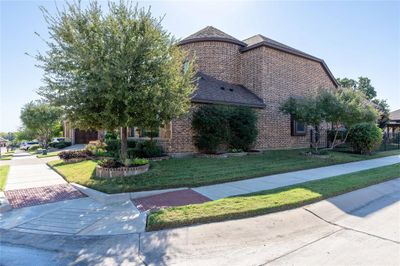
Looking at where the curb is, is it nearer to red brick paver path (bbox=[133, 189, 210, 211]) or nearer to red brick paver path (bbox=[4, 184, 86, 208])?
red brick paver path (bbox=[4, 184, 86, 208])

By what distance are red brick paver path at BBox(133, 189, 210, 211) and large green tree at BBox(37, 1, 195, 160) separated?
2.77 metres

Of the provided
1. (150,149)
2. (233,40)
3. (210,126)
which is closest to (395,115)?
(233,40)

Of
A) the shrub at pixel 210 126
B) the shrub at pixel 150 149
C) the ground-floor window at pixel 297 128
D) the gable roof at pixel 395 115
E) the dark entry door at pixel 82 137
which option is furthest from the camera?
the gable roof at pixel 395 115

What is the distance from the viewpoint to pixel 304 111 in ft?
41.9

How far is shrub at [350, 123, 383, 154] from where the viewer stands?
14992 millimetres

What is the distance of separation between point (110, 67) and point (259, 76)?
10997 mm

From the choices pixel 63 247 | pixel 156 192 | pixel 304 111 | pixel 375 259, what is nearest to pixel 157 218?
pixel 63 247

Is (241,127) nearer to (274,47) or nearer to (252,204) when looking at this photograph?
(274,47)

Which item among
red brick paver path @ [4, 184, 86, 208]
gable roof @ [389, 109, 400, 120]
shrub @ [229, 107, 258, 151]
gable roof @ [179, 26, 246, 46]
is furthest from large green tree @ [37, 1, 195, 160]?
gable roof @ [389, 109, 400, 120]

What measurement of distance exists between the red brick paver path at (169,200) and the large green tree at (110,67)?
2.77 m

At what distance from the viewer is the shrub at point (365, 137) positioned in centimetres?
1499

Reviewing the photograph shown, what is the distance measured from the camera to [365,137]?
1502 centimetres

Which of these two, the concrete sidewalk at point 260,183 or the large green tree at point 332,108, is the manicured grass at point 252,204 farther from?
the large green tree at point 332,108

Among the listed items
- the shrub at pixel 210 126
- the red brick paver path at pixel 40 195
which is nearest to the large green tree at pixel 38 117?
the shrub at pixel 210 126
